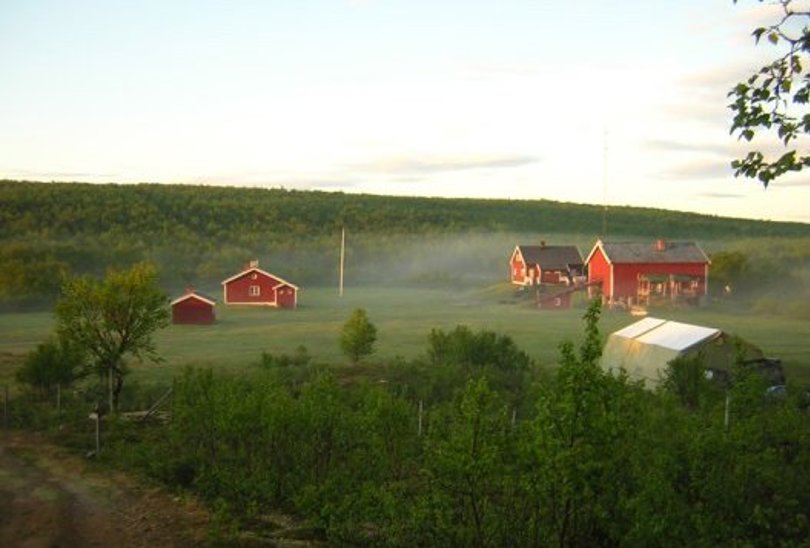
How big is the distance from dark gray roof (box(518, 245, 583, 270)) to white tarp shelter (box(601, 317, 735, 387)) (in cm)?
4108

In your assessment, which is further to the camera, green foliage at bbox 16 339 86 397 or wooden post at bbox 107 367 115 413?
green foliage at bbox 16 339 86 397

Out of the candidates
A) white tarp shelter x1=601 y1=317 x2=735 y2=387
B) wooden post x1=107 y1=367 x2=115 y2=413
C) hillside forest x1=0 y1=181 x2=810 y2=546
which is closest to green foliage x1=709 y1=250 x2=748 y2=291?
hillside forest x1=0 y1=181 x2=810 y2=546

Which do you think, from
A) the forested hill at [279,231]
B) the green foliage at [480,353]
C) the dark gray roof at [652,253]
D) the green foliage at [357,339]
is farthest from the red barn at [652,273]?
the green foliage at [357,339]

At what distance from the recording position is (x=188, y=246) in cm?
9356

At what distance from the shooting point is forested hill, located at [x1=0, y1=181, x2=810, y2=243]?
101m

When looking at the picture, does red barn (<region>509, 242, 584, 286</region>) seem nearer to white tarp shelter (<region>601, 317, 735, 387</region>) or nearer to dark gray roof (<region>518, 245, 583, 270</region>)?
dark gray roof (<region>518, 245, 583, 270</region>)

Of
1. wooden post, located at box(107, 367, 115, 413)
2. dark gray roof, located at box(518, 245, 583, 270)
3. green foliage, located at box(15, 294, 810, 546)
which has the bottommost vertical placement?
wooden post, located at box(107, 367, 115, 413)

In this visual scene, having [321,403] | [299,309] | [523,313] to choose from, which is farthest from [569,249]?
[321,403]

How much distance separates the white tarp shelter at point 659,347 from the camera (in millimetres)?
28141

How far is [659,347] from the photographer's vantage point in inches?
1153

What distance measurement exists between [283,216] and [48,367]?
327 feet

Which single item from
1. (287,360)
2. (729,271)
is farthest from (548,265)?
(287,360)

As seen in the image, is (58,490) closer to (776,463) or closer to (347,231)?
(776,463)

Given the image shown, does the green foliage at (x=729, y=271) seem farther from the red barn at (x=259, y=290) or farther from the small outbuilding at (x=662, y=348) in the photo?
the small outbuilding at (x=662, y=348)
